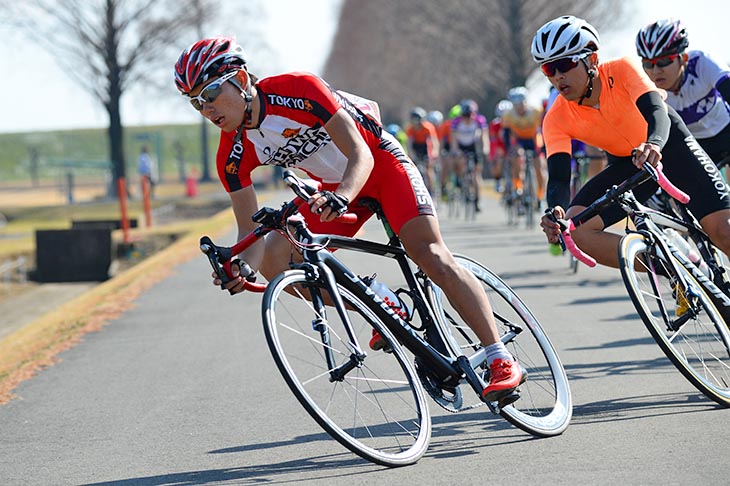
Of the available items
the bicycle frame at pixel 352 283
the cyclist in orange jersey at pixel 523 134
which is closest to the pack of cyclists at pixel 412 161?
the bicycle frame at pixel 352 283

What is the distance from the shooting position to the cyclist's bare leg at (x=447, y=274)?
566cm

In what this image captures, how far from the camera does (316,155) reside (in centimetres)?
592

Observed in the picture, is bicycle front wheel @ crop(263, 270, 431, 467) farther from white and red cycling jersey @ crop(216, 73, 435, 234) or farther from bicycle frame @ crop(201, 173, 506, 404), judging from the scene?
white and red cycling jersey @ crop(216, 73, 435, 234)

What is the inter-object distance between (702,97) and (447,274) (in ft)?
10.6

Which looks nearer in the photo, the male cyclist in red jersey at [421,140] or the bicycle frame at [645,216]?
the bicycle frame at [645,216]

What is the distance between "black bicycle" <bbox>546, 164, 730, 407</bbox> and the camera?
243 inches

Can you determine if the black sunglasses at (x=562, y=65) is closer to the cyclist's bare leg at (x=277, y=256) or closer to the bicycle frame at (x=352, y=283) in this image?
the bicycle frame at (x=352, y=283)

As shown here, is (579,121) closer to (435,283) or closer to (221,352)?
(435,283)

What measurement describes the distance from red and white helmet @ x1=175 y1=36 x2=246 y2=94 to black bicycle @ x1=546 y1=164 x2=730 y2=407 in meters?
1.83

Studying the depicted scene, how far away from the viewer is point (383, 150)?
233 inches

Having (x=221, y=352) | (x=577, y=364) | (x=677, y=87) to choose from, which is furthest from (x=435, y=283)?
(x=221, y=352)

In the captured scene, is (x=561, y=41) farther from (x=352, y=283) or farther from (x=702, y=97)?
(x=702, y=97)

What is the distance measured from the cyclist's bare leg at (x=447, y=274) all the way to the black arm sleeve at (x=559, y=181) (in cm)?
86

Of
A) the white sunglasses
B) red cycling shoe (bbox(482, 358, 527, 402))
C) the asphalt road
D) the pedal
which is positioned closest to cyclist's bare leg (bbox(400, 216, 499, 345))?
red cycling shoe (bbox(482, 358, 527, 402))
